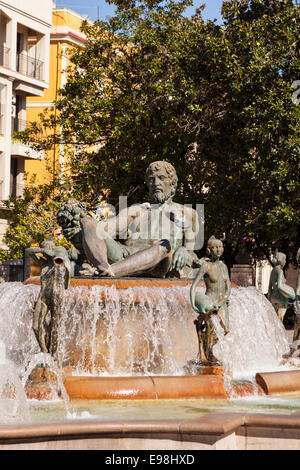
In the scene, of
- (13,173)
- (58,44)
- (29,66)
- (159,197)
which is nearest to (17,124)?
(13,173)

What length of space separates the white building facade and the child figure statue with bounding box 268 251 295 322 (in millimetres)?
21239

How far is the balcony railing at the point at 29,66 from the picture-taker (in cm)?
4059

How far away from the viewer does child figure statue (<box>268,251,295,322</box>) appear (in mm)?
17000

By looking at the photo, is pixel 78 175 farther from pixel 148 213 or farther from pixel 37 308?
pixel 37 308

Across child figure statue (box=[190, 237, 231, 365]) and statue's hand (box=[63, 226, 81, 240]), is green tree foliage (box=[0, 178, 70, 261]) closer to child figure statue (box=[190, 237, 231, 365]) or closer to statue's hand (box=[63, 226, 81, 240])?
statue's hand (box=[63, 226, 81, 240])

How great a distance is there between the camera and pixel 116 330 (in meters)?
10.6

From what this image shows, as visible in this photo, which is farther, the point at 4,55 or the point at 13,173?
the point at 13,173

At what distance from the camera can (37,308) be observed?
9.31 meters

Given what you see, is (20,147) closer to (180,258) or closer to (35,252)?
(180,258)

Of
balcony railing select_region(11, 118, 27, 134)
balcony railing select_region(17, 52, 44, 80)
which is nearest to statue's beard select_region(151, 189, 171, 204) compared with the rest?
balcony railing select_region(11, 118, 27, 134)


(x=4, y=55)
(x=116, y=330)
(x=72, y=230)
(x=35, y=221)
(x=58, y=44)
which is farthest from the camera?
(x=58, y=44)

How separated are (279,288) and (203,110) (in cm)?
1074

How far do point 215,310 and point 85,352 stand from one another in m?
1.76

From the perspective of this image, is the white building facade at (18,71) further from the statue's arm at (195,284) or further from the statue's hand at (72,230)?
the statue's arm at (195,284)
